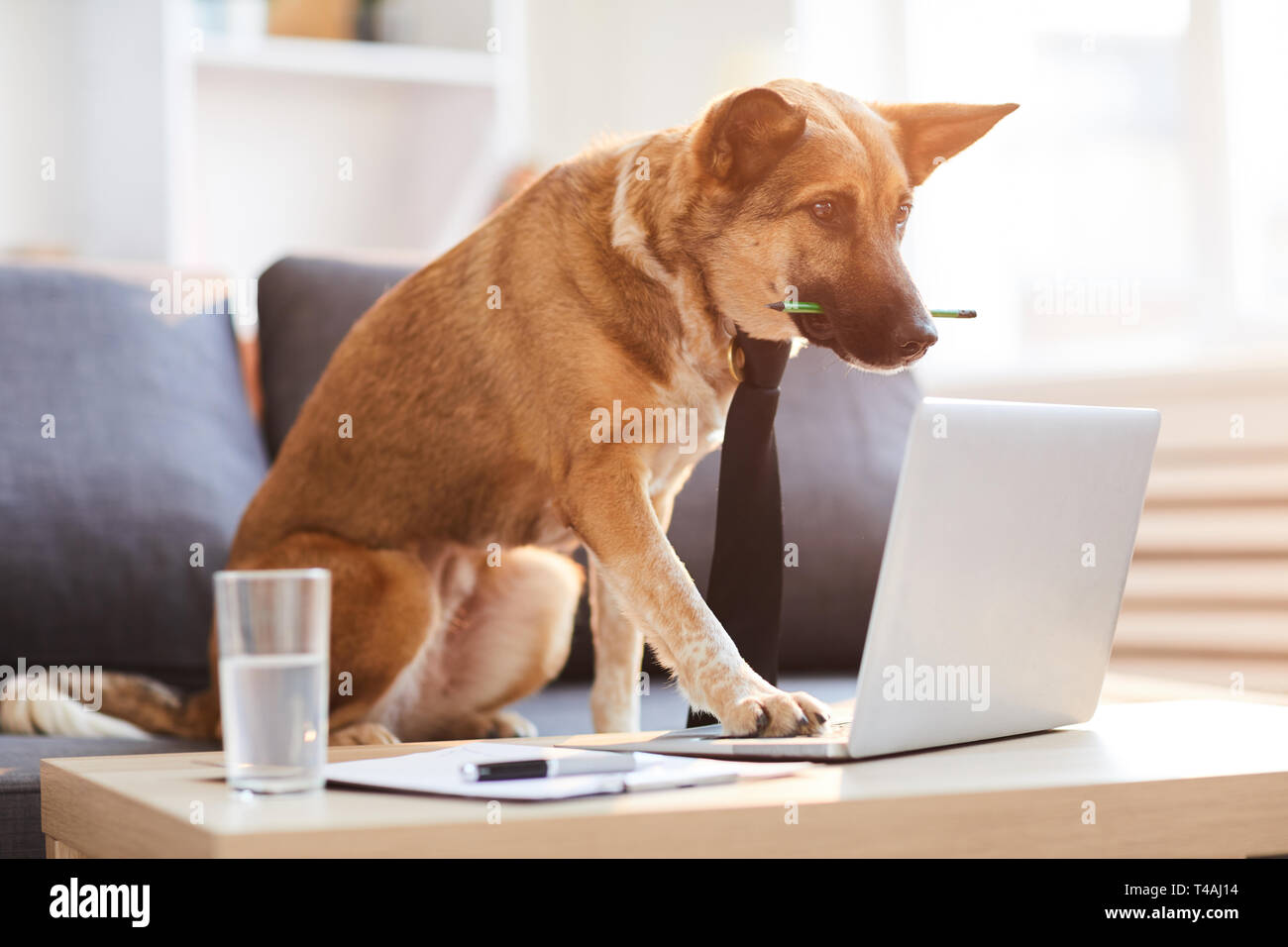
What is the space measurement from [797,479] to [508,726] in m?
0.67

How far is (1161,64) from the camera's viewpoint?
3.01 metres

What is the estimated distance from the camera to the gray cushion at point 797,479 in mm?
2029

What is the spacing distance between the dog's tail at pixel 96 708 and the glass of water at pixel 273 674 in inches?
33.1

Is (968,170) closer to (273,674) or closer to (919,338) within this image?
(919,338)

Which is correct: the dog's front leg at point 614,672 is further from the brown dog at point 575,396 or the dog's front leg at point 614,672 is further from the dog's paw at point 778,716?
the dog's paw at point 778,716

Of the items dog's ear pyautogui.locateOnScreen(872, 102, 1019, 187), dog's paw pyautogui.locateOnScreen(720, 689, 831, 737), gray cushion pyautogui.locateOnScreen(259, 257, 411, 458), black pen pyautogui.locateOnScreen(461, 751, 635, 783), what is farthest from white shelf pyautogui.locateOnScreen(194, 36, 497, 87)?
black pen pyautogui.locateOnScreen(461, 751, 635, 783)

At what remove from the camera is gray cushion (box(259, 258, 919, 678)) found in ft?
6.66

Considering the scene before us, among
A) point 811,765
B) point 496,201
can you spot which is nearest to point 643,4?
point 496,201

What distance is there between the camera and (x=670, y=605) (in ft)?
3.98

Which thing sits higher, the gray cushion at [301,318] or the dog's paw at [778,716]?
the gray cushion at [301,318]

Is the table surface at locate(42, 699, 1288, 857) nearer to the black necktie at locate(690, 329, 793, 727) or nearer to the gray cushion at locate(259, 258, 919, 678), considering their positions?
the black necktie at locate(690, 329, 793, 727)

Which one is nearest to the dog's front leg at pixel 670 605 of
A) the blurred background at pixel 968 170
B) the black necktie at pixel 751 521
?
the black necktie at pixel 751 521

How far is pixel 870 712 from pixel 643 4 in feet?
11.1

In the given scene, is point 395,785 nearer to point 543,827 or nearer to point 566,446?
point 543,827
